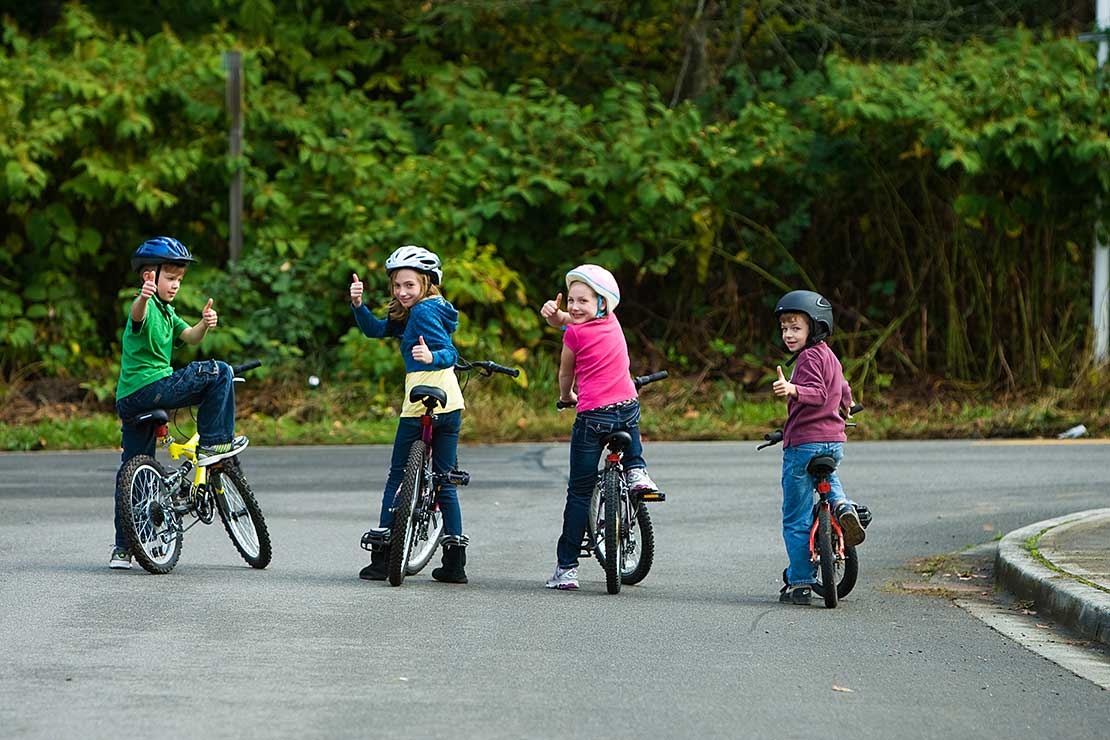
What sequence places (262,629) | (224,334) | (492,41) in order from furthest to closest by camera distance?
(492,41)
(224,334)
(262,629)

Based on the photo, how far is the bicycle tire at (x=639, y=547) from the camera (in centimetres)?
960

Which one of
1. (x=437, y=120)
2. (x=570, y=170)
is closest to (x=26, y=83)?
(x=437, y=120)

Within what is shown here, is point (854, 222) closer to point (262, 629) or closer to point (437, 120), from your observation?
point (437, 120)

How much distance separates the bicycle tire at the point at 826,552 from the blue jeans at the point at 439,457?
1831mm

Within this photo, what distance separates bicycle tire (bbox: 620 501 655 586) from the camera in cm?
960

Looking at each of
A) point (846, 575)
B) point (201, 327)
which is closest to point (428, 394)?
point (201, 327)

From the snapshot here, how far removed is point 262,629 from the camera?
316 inches

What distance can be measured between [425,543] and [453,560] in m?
0.24

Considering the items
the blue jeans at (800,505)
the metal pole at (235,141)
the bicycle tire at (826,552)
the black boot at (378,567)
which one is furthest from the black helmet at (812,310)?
the metal pole at (235,141)

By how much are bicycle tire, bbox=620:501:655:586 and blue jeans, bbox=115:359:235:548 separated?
209cm

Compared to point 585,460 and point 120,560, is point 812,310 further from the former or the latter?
point 120,560

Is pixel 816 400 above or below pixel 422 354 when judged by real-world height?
below

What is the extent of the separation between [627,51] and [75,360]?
823cm

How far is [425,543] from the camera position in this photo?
9859mm
